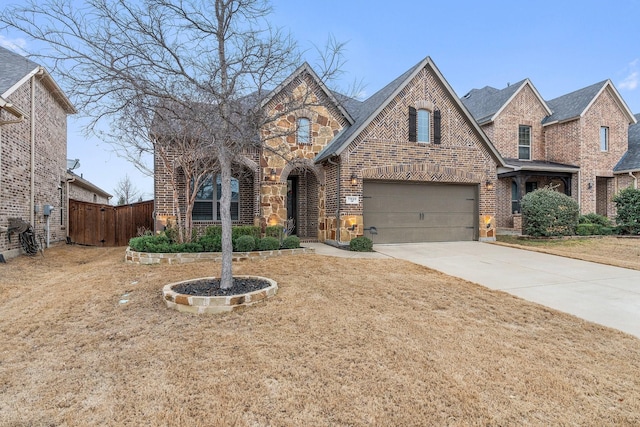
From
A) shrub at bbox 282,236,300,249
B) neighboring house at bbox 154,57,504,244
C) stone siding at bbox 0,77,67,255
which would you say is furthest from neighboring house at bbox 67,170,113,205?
shrub at bbox 282,236,300,249

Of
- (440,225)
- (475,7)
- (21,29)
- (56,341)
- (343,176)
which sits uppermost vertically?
(475,7)

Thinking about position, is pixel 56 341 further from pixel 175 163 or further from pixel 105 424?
pixel 175 163

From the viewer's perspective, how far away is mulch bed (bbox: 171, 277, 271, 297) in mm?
5054

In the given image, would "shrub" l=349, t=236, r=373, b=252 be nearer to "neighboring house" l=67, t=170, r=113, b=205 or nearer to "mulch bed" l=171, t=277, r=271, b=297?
"mulch bed" l=171, t=277, r=271, b=297

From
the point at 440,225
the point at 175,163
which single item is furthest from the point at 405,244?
the point at 175,163

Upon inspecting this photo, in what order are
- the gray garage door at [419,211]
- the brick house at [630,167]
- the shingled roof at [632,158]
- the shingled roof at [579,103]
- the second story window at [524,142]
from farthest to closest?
the second story window at [524,142], the shingled roof at [579,103], the shingled roof at [632,158], the brick house at [630,167], the gray garage door at [419,211]

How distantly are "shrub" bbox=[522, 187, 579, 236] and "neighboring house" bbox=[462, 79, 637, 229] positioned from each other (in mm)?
3229

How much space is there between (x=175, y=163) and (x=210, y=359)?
8.30m

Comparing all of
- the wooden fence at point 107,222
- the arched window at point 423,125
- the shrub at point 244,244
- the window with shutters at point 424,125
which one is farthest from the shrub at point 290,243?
the wooden fence at point 107,222

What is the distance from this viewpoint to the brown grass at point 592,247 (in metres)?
9.43

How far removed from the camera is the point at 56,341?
12.5 ft

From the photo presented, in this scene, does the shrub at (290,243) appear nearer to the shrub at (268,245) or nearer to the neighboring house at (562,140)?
the shrub at (268,245)

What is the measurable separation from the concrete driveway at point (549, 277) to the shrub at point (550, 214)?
3.11 metres

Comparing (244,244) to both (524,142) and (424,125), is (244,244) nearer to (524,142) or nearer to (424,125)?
(424,125)
